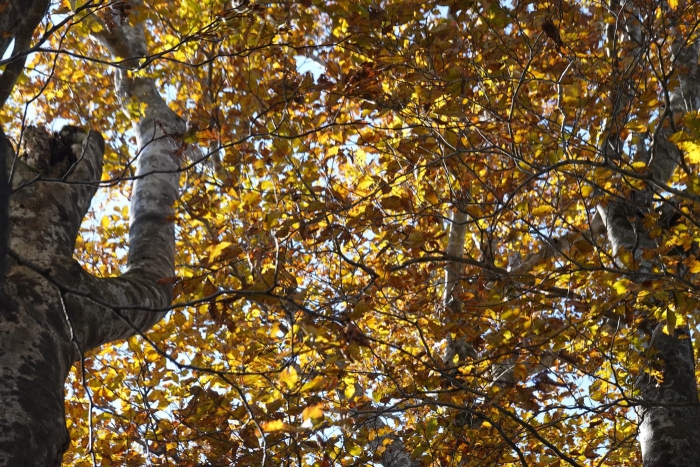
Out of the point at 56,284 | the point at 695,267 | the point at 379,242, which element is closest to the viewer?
the point at 56,284

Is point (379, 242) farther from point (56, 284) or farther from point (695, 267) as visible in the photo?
point (56, 284)

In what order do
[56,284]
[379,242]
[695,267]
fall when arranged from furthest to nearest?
[379,242]
[695,267]
[56,284]

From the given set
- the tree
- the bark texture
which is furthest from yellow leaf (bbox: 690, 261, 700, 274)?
the bark texture

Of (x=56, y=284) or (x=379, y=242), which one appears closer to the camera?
(x=56, y=284)

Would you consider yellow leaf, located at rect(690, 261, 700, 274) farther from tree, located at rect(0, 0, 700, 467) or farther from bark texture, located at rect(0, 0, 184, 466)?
bark texture, located at rect(0, 0, 184, 466)

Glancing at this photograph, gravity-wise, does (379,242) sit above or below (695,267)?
above

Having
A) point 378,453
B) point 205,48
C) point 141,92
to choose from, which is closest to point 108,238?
point 205,48

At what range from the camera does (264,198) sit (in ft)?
18.3

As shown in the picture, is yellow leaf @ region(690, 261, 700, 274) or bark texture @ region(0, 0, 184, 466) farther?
yellow leaf @ region(690, 261, 700, 274)

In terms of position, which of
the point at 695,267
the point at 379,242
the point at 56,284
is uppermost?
the point at 379,242

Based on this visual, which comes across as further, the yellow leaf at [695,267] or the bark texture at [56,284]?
the yellow leaf at [695,267]

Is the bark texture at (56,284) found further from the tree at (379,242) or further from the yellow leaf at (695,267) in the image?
the yellow leaf at (695,267)

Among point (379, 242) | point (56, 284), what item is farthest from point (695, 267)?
point (56, 284)

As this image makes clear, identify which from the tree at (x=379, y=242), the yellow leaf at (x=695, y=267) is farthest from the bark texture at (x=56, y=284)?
the yellow leaf at (x=695, y=267)
